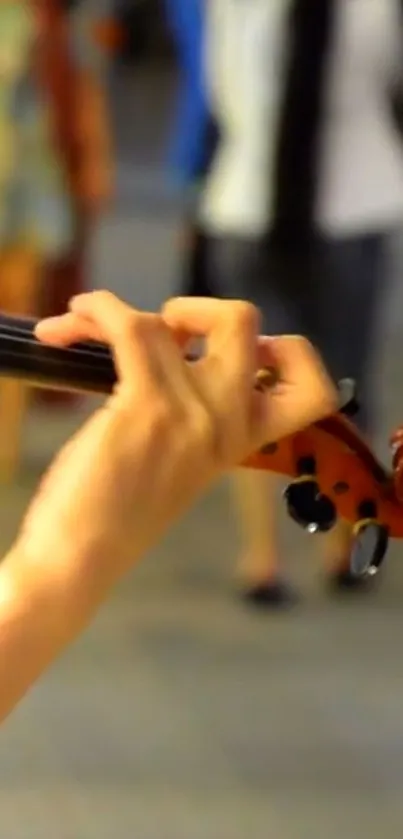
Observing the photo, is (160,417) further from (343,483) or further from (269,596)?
(269,596)

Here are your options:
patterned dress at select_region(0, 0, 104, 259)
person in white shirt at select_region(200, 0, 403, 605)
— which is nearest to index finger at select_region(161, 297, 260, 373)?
person in white shirt at select_region(200, 0, 403, 605)

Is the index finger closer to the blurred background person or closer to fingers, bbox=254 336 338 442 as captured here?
fingers, bbox=254 336 338 442

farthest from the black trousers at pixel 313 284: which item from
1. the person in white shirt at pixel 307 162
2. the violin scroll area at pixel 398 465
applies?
the violin scroll area at pixel 398 465

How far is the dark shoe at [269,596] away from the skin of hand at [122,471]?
1455 mm

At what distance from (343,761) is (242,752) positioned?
11 centimetres

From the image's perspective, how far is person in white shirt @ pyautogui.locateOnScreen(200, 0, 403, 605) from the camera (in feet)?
5.85

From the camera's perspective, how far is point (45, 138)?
221 centimetres

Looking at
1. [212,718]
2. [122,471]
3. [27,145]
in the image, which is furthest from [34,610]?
[27,145]

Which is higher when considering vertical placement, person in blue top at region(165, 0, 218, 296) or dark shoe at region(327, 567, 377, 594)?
person in blue top at region(165, 0, 218, 296)

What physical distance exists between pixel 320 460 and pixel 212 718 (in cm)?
100

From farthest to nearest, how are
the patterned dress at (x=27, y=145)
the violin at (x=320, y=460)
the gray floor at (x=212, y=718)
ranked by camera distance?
the patterned dress at (x=27, y=145)
the gray floor at (x=212, y=718)
the violin at (x=320, y=460)

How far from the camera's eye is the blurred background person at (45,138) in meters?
2.16

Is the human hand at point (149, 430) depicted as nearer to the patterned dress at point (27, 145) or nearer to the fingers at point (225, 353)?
the fingers at point (225, 353)

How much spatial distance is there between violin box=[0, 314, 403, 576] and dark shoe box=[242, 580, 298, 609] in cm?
126
